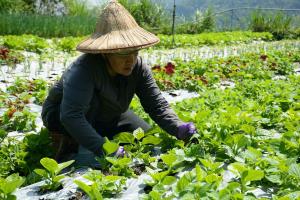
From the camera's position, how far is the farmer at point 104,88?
2.65 metres

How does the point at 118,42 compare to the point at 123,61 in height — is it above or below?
above

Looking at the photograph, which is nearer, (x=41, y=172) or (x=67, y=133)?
(x=41, y=172)

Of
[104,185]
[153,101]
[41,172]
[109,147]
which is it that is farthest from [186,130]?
[41,172]

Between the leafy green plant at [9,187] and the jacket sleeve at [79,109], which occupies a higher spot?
the jacket sleeve at [79,109]

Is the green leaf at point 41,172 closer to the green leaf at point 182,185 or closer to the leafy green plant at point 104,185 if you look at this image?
the leafy green plant at point 104,185

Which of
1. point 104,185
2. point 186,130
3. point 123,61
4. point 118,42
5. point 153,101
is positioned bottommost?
point 104,185

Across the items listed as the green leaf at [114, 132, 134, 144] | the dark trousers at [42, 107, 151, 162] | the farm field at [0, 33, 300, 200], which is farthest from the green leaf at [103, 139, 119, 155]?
the dark trousers at [42, 107, 151, 162]

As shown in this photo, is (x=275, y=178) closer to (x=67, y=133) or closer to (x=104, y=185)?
(x=104, y=185)

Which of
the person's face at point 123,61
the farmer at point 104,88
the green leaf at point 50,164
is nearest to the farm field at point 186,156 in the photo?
the green leaf at point 50,164

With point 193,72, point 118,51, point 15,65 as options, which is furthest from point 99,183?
point 15,65

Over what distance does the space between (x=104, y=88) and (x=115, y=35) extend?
1.22ft

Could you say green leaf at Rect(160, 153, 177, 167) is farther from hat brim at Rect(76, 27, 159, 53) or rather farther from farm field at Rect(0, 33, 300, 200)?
hat brim at Rect(76, 27, 159, 53)

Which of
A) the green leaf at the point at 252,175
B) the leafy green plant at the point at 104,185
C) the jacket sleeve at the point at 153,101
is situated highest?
the jacket sleeve at the point at 153,101

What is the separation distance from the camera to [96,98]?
294 centimetres
